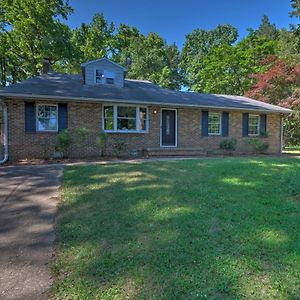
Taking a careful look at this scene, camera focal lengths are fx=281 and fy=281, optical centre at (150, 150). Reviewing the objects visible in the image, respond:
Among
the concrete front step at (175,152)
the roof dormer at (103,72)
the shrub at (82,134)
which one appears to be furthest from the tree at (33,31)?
the concrete front step at (175,152)

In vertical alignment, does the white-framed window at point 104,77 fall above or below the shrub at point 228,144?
above

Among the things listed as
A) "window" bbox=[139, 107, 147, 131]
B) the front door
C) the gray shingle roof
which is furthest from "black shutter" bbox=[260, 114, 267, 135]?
"window" bbox=[139, 107, 147, 131]

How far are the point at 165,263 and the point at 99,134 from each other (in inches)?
374

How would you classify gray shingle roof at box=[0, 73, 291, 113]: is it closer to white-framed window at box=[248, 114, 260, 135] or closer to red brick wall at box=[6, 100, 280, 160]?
red brick wall at box=[6, 100, 280, 160]

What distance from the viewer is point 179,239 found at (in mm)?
3562

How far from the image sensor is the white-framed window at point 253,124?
15409 mm

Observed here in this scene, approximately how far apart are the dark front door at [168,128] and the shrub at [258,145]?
4222mm

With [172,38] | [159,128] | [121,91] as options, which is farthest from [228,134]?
[172,38]

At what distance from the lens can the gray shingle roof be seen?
11352 millimetres

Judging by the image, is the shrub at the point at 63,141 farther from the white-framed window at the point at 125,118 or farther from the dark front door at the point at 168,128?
the dark front door at the point at 168,128

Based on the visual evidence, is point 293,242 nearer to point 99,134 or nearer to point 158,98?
point 99,134

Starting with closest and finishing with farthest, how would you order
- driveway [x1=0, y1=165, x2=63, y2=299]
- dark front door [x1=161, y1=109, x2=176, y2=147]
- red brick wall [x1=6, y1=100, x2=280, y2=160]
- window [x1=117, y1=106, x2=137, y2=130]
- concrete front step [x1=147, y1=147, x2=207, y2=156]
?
driveway [x1=0, y1=165, x2=63, y2=299] → red brick wall [x1=6, y1=100, x2=280, y2=160] → concrete front step [x1=147, y1=147, x2=207, y2=156] → window [x1=117, y1=106, x2=137, y2=130] → dark front door [x1=161, y1=109, x2=176, y2=147]

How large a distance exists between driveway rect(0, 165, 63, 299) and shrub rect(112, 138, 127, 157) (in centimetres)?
502

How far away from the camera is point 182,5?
21359 mm
